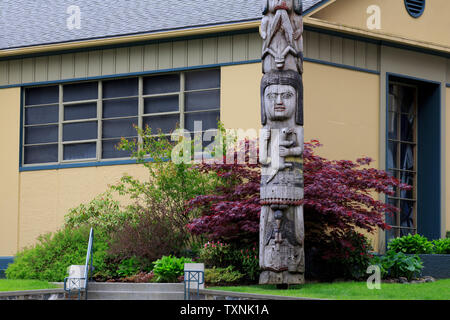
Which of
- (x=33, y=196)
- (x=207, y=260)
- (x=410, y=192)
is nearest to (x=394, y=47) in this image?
(x=410, y=192)

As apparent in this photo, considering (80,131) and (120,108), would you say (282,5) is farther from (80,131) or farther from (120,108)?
(80,131)

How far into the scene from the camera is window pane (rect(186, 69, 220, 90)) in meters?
19.7

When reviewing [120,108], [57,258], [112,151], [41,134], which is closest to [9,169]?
[41,134]

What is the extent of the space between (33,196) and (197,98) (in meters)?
4.93

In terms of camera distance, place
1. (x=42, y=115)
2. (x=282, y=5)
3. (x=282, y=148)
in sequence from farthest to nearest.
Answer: (x=42, y=115) → (x=282, y=5) → (x=282, y=148)

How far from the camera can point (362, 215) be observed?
15828 millimetres

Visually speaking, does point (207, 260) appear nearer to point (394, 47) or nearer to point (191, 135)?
point (191, 135)

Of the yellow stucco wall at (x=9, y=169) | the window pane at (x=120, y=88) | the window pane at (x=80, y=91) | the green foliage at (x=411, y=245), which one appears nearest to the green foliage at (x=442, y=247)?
the green foliage at (x=411, y=245)

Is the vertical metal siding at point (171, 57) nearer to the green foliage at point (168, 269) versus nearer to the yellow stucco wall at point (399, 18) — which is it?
the yellow stucco wall at point (399, 18)

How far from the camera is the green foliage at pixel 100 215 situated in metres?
18.8

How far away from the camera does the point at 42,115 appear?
21750 millimetres

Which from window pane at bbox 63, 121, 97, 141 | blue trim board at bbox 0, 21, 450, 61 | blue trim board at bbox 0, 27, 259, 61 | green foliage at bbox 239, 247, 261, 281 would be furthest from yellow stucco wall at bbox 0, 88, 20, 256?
green foliage at bbox 239, 247, 261, 281

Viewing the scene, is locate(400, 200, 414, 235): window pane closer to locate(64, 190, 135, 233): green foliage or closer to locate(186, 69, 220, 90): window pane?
locate(186, 69, 220, 90): window pane

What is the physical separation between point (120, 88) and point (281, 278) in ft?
26.9
